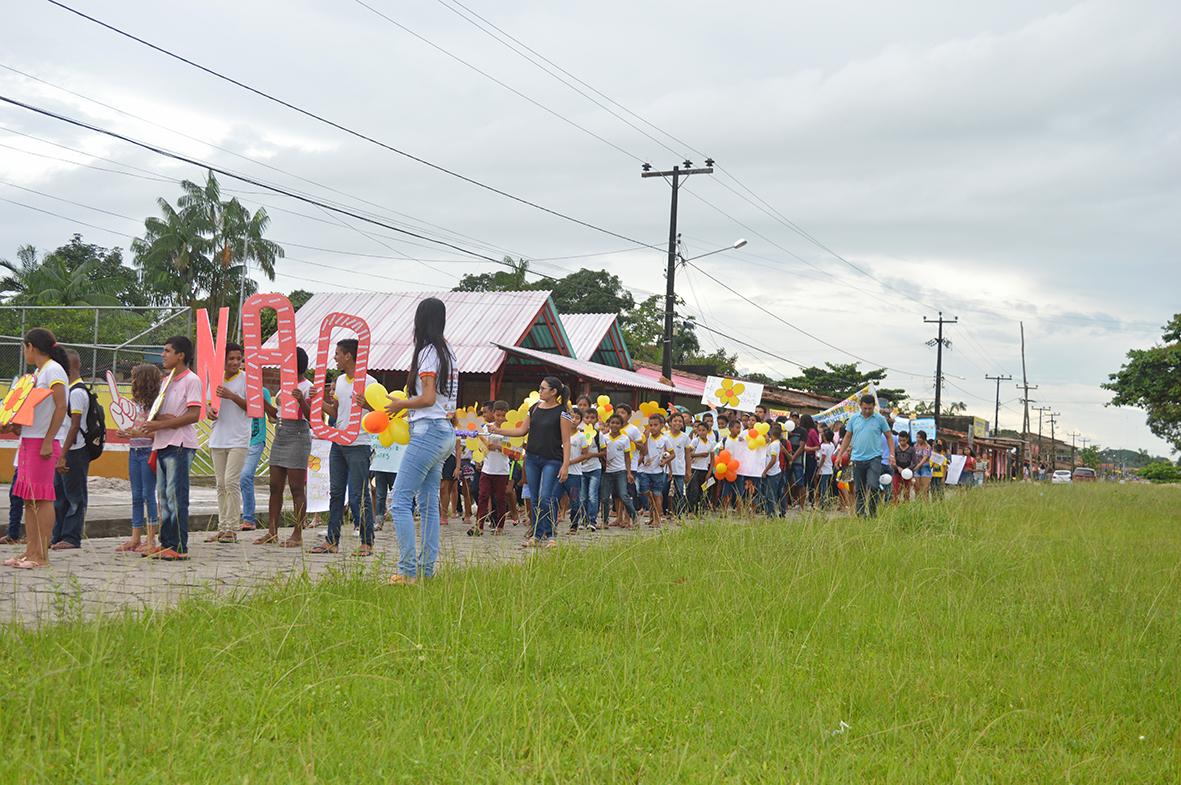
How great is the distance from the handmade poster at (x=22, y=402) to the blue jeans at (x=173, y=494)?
3.30 ft

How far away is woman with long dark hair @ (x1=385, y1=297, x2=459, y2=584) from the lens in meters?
6.95

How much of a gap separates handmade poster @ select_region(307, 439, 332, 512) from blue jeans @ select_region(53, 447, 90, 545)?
133 inches

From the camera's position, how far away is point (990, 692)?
16.1 ft

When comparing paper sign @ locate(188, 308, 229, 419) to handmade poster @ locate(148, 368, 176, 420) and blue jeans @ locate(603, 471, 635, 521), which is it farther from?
blue jeans @ locate(603, 471, 635, 521)

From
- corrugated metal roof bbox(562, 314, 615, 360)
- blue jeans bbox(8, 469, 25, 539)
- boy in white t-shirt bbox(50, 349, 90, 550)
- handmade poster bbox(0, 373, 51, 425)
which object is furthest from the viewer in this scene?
corrugated metal roof bbox(562, 314, 615, 360)

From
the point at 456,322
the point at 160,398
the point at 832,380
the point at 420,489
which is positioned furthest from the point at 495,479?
the point at 832,380

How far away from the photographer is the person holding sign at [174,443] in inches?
327

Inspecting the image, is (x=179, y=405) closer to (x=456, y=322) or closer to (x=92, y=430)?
(x=92, y=430)

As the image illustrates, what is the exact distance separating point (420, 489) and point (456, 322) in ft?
76.2

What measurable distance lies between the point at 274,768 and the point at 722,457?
1303 centimetres

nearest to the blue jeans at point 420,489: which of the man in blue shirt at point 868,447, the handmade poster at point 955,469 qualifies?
the man in blue shirt at point 868,447

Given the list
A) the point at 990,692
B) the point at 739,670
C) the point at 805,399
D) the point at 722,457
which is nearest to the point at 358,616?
the point at 739,670

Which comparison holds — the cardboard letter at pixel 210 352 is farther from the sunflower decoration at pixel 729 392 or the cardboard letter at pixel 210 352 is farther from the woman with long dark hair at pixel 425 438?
the sunflower decoration at pixel 729 392


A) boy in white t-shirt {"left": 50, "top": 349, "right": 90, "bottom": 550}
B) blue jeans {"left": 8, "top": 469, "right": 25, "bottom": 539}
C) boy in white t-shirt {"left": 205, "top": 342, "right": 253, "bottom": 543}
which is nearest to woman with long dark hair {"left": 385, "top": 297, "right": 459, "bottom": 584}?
boy in white t-shirt {"left": 205, "top": 342, "right": 253, "bottom": 543}
